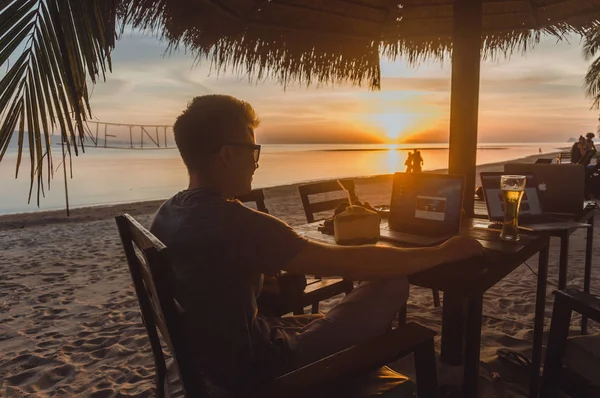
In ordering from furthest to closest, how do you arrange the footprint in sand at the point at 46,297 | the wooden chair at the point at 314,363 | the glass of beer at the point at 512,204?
the footprint in sand at the point at 46,297 < the glass of beer at the point at 512,204 < the wooden chair at the point at 314,363

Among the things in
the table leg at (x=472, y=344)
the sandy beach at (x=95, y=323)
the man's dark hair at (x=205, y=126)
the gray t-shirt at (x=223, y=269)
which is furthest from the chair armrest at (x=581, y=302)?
the man's dark hair at (x=205, y=126)

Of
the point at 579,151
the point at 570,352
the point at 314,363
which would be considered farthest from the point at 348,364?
the point at 579,151

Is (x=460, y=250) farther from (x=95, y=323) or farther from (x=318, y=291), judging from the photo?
(x=95, y=323)

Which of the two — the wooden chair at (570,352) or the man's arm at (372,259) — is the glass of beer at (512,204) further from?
the man's arm at (372,259)

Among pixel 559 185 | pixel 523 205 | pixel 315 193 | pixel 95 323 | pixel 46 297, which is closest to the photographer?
pixel 523 205

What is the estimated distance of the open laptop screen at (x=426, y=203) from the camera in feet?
6.40

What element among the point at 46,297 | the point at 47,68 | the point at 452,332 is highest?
the point at 47,68

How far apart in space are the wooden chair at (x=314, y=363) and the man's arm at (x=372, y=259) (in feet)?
0.67

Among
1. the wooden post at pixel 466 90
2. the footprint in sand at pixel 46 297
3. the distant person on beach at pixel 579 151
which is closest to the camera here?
the wooden post at pixel 466 90

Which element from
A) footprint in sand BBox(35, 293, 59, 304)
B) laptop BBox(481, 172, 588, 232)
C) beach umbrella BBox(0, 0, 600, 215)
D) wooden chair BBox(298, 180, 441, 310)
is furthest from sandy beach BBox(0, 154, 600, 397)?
beach umbrella BBox(0, 0, 600, 215)

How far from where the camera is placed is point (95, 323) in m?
3.53

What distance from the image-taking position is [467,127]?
2852mm

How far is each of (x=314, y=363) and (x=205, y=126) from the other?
2.62 ft

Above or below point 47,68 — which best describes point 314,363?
below
